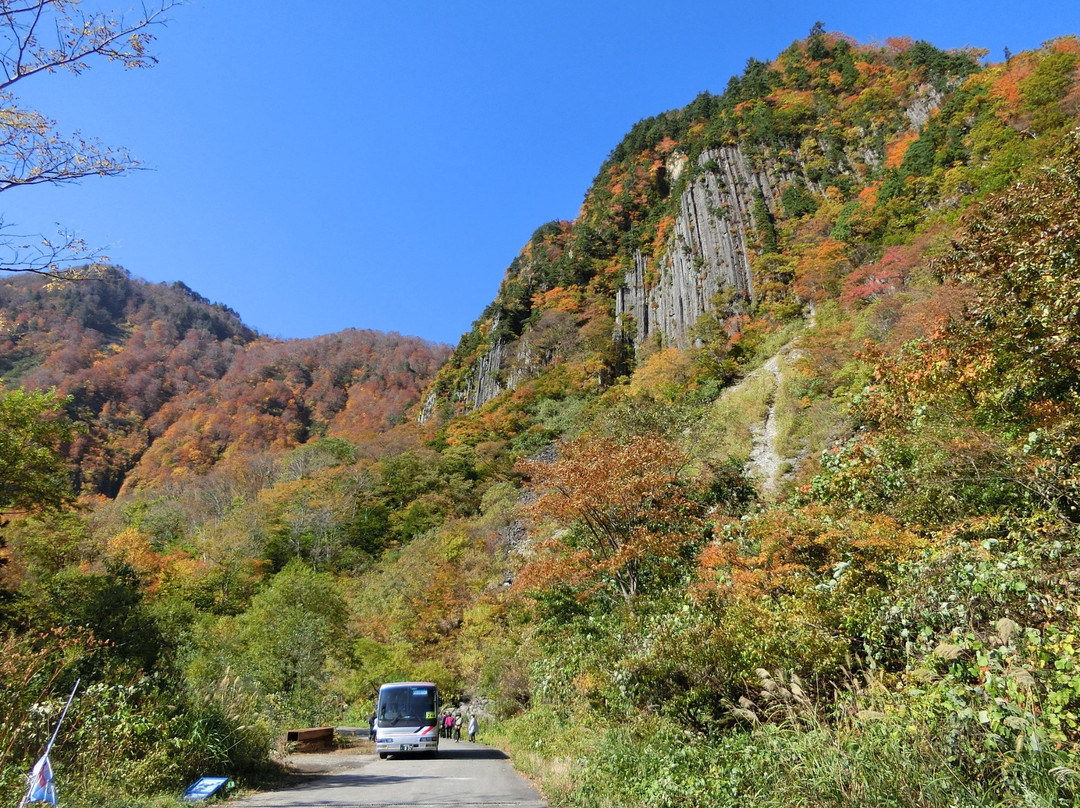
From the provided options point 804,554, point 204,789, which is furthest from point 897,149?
point 204,789

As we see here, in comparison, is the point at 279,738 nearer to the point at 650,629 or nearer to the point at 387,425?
the point at 650,629

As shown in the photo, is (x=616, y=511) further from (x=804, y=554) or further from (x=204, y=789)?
(x=204, y=789)

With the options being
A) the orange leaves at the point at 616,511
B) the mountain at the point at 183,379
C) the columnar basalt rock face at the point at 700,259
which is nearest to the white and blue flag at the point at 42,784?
the orange leaves at the point at 616,511

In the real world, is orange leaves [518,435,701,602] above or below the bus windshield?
above

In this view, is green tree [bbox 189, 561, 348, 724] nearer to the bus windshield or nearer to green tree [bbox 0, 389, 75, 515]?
the bus windshield

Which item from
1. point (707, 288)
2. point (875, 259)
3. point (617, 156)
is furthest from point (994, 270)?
point (617, 156)

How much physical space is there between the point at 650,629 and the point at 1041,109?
3932cm

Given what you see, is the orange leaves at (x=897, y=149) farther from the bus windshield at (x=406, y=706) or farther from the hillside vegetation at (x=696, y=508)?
the bus windshield at (x=406, y=706)

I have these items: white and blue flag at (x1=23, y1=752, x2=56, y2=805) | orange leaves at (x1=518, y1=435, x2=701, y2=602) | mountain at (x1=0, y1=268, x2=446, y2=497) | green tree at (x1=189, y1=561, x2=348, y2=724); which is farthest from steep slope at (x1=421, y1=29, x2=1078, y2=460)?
white and blue flag at (x1=23, y1=752, x2=56, y2=805)

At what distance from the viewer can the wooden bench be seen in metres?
16.6

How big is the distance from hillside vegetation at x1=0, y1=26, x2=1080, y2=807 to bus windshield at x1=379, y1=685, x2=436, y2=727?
3045mm

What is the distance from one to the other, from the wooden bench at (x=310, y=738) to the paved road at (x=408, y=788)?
91.5 inches

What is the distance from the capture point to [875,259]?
3666cm

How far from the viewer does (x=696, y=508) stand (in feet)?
50.1
